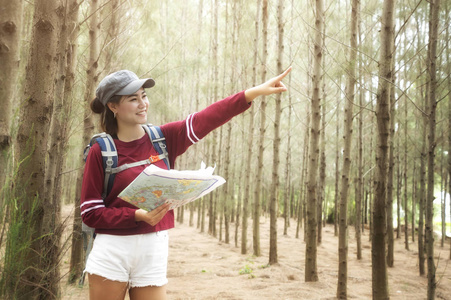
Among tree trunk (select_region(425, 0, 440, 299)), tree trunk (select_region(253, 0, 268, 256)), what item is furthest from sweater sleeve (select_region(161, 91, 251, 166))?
tree trunk (select_region(253, 0, 268, 256))

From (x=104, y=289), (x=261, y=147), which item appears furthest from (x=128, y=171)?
(x=261, y=147)

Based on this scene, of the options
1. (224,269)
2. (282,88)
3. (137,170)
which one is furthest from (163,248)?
(224,269)

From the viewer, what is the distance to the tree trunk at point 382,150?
11.3ft

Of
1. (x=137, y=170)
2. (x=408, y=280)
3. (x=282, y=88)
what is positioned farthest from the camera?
(x=408, y=280)

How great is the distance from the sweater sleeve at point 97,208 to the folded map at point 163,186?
0.10m

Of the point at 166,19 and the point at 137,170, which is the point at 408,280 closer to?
the point at 137,170

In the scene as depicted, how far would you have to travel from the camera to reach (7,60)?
4.62 feet

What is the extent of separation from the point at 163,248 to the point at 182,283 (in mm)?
4153

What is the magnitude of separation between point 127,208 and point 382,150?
263 centimetres

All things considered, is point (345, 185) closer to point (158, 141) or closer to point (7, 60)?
point (158, 141)

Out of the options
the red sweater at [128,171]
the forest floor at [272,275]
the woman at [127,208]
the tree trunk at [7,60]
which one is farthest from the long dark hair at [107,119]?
the forest floor at [272,275]

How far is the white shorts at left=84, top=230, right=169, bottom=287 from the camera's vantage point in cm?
159

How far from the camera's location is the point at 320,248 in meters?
9.54

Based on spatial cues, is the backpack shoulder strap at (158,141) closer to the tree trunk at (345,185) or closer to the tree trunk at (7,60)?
the tree trunk at (7,60)
